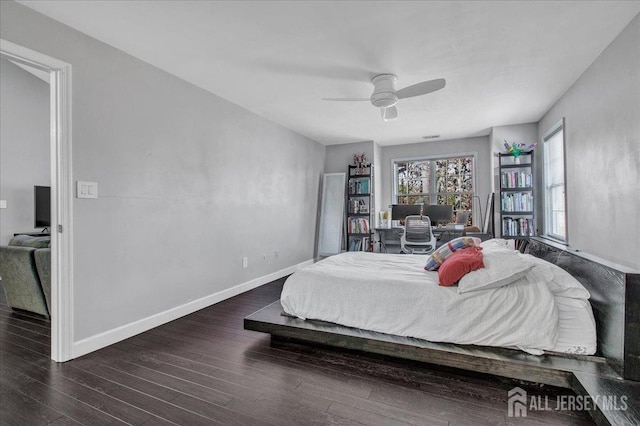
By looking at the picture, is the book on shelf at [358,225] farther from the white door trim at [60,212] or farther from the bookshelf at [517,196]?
the white door trim at [60,212]

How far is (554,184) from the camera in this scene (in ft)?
13.0

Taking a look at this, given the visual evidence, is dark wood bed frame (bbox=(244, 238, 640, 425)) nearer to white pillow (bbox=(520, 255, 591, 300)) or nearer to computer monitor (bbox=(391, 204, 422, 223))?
white pillow (bbox=(520, 255, 591, 300))

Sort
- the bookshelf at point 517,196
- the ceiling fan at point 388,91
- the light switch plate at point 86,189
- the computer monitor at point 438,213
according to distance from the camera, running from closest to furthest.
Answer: the light switch plate at point 86,189
the ceiling fan at point 388,91
the bookshelf at point 517,196
the computer monitor at point 438,213

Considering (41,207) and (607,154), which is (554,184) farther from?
(41,207)

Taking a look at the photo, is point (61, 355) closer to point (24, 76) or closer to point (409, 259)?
point (409, 259)

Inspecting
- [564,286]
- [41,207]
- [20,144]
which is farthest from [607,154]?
[20,144]

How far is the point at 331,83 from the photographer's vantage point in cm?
310

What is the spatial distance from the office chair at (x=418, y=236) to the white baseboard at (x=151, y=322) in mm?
2391

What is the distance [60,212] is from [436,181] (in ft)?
18.0

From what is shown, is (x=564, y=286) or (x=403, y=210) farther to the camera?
(x=403, y=210)

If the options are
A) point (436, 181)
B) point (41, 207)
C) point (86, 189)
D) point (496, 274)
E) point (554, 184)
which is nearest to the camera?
point (496, 274)

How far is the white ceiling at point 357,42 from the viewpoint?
1978 millimetres

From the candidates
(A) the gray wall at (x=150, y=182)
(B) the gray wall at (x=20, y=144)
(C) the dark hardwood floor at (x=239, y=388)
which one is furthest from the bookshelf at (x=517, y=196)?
(B) the gray wall at (x=20, y=144)

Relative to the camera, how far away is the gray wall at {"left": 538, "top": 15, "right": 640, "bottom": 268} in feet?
6.92
